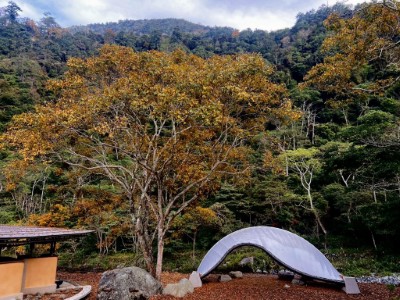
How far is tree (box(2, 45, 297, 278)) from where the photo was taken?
941cm

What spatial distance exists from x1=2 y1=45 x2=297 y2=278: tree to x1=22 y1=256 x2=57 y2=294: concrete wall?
3027mm

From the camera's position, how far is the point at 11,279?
326 inches

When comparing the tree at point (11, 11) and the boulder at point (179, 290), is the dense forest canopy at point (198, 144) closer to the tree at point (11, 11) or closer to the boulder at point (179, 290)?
the boulder at point (179, 290)

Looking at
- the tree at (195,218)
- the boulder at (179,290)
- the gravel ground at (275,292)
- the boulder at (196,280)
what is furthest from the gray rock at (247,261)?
the boulder at (179,290)

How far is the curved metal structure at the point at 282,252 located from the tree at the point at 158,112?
1875 mm

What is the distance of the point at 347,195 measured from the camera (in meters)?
20.2

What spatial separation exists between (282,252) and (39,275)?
7.79m

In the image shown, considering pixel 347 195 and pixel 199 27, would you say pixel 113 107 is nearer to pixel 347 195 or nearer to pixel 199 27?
pixel 347 195

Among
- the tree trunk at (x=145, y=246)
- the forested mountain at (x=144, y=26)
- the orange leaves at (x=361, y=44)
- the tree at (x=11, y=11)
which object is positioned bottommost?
the tree trunk at (x=145, y=246)

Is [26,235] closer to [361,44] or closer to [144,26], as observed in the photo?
[361,44]

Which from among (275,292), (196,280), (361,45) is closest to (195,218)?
(196,280)

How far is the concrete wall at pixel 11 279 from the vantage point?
26.5 ft

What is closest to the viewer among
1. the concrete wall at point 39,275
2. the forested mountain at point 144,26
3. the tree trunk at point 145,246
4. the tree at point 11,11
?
the concrete wall at point 39,275

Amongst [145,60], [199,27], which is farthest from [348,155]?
[199,27]
